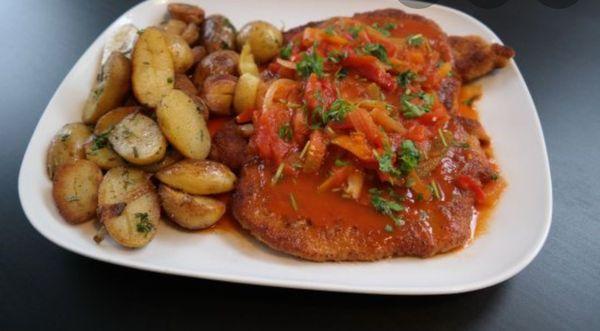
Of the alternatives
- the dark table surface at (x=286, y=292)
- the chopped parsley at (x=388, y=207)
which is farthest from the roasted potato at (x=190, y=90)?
the chopped parsley at (x=388, y=207)

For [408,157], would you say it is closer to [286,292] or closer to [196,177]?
[286,292]

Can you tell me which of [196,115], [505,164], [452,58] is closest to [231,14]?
[196,115]

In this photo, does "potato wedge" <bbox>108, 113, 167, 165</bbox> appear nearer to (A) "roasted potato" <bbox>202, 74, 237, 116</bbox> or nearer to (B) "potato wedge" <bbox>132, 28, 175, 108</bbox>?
(B) "potato wedge" <bbox>132, 28, 175, 108</bbox>

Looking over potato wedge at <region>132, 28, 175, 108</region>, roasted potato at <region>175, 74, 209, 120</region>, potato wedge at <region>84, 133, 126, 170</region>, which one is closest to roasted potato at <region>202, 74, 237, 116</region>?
roasted potato at <region>175, 74, 209, 120</region>

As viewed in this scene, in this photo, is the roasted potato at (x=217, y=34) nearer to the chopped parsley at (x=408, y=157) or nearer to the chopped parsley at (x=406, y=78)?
the chopped parsley at (x=406, y=78)

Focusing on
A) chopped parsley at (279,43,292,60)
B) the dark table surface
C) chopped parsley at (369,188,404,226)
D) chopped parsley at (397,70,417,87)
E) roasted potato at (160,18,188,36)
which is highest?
roasted potato at (160,18,188,36)

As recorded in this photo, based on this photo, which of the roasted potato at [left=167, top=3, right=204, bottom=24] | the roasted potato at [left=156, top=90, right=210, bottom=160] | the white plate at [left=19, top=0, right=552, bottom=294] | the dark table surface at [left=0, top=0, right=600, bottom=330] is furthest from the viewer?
the roasted potato at [left=167, top=3, right=204, bottom=24]
